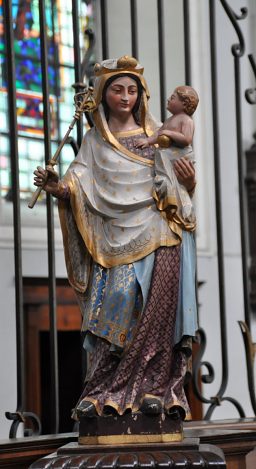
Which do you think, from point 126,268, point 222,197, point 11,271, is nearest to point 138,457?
point 126,268

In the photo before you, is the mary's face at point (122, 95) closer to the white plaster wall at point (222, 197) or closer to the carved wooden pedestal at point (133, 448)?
the carved wooden pedestal at point (133, 448)

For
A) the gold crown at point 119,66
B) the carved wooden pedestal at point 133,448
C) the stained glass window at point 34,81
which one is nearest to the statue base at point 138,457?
the carved wooden pedestal at point 133,448

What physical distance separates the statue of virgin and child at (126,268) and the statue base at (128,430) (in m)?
0.01

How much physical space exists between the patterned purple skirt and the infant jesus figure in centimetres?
7

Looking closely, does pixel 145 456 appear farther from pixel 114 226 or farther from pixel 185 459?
pixel 114 226

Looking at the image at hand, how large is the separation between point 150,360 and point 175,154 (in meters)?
0.37

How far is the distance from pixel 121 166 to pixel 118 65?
0.19 m

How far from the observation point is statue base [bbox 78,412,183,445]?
2256 mm

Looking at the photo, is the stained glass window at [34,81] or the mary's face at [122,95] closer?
the mary's face at [122,95]

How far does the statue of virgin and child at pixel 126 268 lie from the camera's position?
2.30 meters

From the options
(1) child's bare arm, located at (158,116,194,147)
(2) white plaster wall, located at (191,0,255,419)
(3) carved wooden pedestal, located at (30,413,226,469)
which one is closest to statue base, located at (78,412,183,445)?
(3) carved wooden pedestal, located at (30,413,226,469)

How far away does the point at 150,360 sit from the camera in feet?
7.57

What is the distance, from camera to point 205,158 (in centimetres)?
623

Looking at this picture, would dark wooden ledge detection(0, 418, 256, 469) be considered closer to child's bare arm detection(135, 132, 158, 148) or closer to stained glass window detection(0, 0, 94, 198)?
child's bare arm detection(135, 132, 158, 148)
